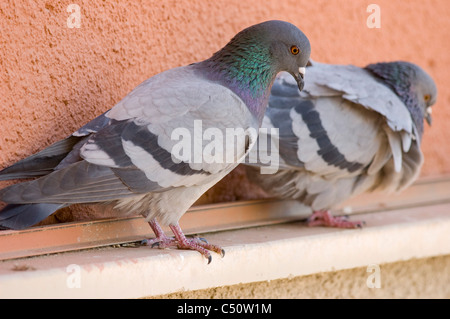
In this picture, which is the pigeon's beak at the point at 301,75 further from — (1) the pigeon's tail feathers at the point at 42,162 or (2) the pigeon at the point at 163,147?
(1) the pigeon's tail feathers at the point at 42,162

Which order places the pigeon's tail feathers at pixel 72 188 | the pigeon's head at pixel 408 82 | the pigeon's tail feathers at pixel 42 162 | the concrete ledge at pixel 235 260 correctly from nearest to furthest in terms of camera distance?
the concrete ledge at pixel 235 260 < the pigeon's tail feathers at pixel 72 188 < the pigeon's tail feathers at pixel 42 162 < the pigeon's head at pixel 408 82

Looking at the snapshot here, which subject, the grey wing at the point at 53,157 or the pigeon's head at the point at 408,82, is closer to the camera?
the grey wing at the point at 53,157

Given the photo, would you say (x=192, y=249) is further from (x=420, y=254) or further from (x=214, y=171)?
(x=420, y=254)

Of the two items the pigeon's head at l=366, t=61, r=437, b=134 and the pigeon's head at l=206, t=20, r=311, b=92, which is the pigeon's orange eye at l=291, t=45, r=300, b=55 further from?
the pigeon's head at l=366, t=61, r=437, b=134

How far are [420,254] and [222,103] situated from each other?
1629mm

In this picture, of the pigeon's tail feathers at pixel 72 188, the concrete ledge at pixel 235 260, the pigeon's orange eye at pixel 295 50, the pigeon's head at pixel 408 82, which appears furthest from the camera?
the pigeon's head at pixel 408 82

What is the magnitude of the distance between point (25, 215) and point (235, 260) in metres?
0.87

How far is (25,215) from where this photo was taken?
2.34m

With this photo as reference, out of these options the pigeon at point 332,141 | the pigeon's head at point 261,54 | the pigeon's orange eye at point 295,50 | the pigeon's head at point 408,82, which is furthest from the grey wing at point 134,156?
the pigeon's head at point 408,82

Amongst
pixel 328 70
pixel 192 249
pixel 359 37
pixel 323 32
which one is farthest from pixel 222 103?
pixel 359 37

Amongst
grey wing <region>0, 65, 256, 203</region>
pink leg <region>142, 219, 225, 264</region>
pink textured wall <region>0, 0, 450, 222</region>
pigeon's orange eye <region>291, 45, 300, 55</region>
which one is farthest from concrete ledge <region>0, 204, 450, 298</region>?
pigeon's orange eye <region>291, 45, 300, 55</region>

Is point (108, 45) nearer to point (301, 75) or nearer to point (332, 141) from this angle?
point (301, 75)

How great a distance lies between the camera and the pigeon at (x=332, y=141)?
315 cm

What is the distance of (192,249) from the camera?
2.63 meters
